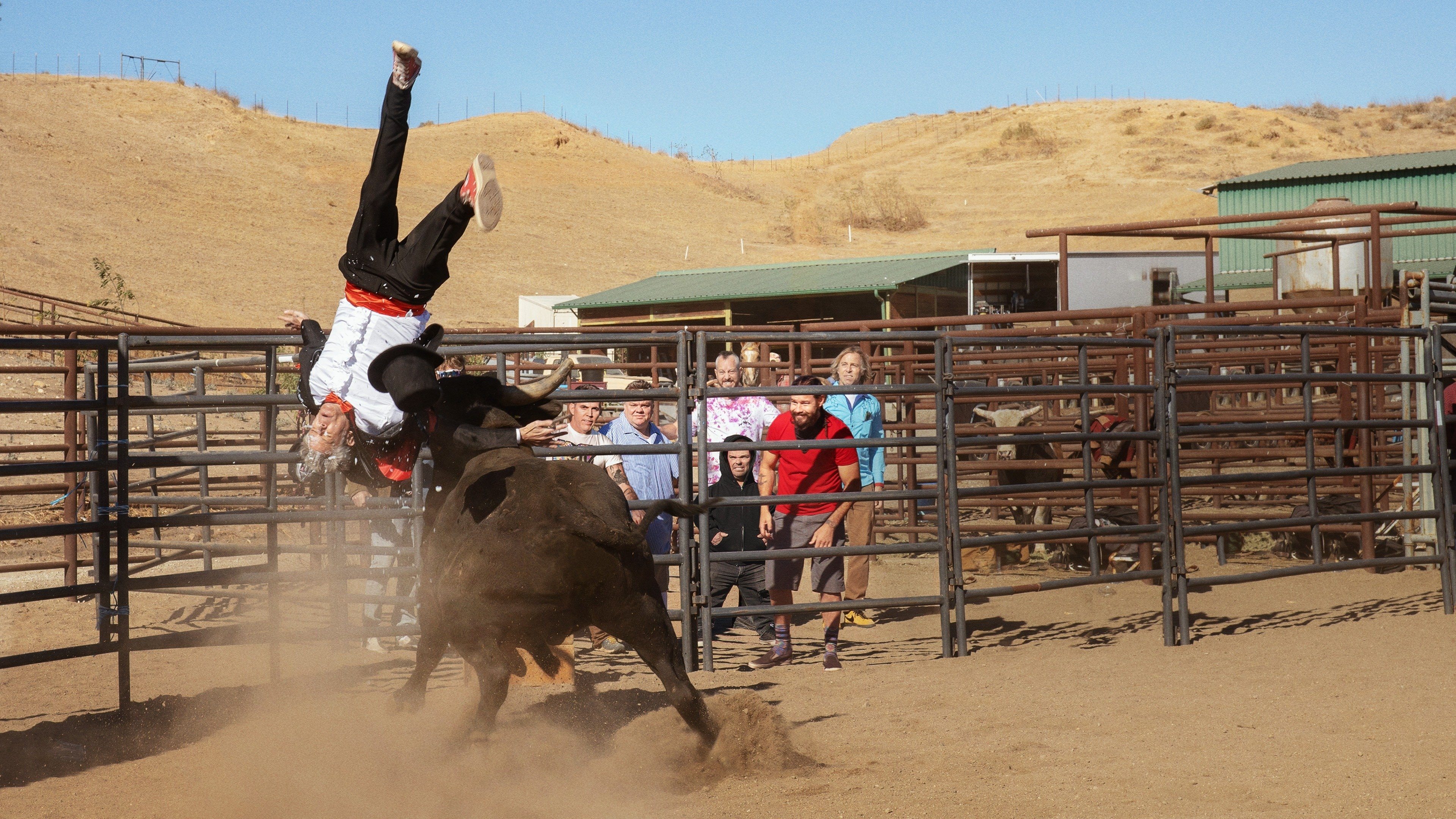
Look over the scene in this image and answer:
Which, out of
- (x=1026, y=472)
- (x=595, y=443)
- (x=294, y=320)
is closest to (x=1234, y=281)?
(x=1026, y=472)

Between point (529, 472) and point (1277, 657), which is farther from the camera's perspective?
point (1277, 657)

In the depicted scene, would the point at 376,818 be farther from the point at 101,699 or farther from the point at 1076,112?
the point at 1076,112

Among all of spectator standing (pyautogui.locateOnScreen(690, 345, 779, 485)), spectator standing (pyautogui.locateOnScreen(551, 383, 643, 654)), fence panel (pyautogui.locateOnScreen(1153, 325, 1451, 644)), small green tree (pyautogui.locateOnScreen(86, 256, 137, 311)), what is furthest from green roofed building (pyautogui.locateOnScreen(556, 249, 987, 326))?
spectator standing (pyautogui.locateOnScreen(551, 383, 643, 654))

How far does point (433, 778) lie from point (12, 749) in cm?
196

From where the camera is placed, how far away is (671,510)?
420 centimetres

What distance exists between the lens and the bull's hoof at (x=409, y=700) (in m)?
4.16

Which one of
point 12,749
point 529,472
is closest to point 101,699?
point 12,749

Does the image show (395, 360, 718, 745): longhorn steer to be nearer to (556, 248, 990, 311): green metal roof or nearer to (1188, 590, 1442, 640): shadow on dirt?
(1188, 590, 1442, 640): shadow on dirt

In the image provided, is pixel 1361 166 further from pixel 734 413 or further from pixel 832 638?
pixel 832 638

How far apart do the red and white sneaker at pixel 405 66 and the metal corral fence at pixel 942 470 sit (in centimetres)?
157

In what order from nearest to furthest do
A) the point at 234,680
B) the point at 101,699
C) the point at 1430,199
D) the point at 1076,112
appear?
the point at 101,699 → the point at 234,680 → the point at 1430,199 → the point at 1076,112

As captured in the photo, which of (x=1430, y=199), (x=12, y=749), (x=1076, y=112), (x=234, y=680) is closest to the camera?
(x=12, y=749)

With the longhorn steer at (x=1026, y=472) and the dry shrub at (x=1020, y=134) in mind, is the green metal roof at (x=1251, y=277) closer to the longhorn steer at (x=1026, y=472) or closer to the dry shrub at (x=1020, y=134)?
the longhorn steer at (x=1026, y=472)

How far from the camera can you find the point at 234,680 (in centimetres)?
602
